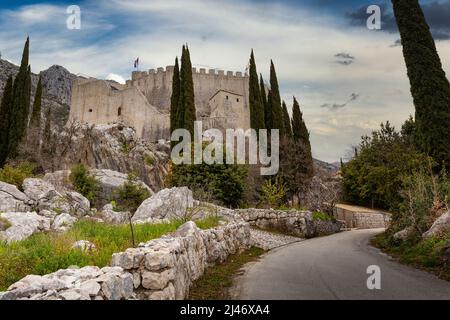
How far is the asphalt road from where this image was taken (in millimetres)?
6605

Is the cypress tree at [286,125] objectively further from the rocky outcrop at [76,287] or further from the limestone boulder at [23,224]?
the rocky outcrop at [76,287]

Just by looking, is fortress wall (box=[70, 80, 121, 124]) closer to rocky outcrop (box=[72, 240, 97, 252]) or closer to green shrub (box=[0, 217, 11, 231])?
green shrub (box=[0, 217, 11, 231])

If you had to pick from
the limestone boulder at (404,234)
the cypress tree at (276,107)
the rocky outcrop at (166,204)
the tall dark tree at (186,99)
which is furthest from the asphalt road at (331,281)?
the cypress tree at (276,107)

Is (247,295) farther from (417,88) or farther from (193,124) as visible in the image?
(193,124)

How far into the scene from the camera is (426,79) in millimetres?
17750

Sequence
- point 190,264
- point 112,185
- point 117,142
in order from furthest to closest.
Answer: point 117,142
point 112,185
point 190,264

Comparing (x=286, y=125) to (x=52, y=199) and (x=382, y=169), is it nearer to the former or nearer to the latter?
(x=382, y=169)

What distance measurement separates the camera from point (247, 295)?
22.2 feet

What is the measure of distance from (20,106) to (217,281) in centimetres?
3422

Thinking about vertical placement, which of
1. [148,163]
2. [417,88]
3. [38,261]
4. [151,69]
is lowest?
[38,261]

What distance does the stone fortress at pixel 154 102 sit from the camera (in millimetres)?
49250

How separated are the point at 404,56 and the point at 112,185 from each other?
19662 millimetres
